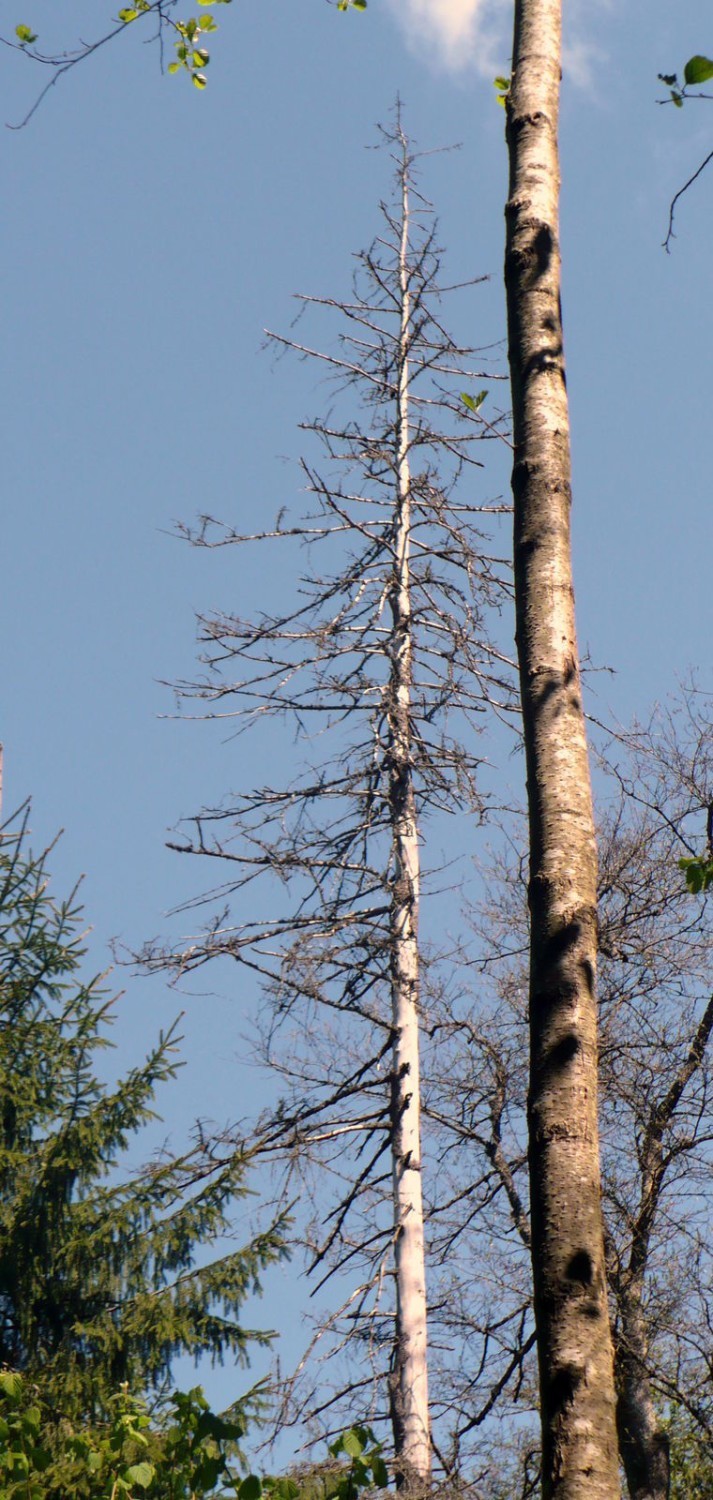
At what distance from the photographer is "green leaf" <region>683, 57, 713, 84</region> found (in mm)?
3877

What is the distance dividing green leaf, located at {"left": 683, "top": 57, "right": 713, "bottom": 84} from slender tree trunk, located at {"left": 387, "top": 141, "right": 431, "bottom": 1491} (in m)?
6.89

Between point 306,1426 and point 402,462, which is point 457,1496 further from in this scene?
point 402,462

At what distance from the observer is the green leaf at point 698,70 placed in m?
3.88

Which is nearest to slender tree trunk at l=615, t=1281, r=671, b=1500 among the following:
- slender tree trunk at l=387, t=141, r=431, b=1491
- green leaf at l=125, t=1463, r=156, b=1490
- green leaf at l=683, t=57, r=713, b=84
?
slender tree trunk at l=387, t=141, r=431, b=1491

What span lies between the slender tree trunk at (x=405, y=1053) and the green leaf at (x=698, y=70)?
6891mm

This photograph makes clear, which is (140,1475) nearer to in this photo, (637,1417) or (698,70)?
(698,70)

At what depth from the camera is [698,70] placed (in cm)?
388

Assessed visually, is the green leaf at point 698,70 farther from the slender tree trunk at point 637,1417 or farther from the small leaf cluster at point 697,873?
the slender tree trunk at point 637,1417

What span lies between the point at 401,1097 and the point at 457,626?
370cm

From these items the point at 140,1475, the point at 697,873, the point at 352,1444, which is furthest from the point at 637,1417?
the point at 140,1475

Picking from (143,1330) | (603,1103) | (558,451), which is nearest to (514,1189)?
(603,1103)

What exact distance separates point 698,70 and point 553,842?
7.02ft

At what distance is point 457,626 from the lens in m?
11.2

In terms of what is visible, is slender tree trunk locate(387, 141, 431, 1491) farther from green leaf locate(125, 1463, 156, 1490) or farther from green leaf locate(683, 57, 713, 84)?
green leaf locate(683, 57, 713, 84)
